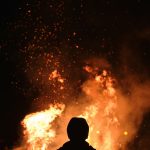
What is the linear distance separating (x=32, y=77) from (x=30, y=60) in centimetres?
118

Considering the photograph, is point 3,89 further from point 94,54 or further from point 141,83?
point 141,83

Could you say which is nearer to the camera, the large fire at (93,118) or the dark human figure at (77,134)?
the dark human figure at (77,134)

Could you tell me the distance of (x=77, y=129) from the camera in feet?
11.1

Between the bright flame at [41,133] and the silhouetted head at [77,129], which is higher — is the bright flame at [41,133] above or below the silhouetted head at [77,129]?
above

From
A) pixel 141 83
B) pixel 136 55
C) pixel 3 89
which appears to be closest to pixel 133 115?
pixel 141 83

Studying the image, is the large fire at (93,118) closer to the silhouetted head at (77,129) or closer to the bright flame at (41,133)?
the bright flame at (41,133)

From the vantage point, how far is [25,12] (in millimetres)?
26219

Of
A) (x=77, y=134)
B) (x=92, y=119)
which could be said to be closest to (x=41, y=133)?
(x=92, y=119)

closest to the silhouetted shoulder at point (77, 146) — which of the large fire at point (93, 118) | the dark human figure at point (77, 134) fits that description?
the dark human figure at point (77, 134)

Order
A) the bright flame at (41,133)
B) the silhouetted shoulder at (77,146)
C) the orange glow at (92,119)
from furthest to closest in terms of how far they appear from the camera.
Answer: the orange glow at (92,119) → the bright flame at (41,133) → the silhouetted shoulder at (77,146)

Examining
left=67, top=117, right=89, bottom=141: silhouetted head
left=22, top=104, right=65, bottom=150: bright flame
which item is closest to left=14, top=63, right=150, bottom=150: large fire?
left=22, top=104, right=65, bottom=150: bright flame

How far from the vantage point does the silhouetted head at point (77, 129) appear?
337 centimetres

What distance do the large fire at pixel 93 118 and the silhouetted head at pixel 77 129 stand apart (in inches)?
558

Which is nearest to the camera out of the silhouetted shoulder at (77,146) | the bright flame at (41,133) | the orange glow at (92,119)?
the silhouetted shoulder at (77,146)
